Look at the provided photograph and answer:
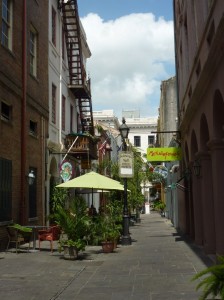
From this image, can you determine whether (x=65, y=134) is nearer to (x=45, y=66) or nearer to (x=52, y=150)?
(x=52, y=150)

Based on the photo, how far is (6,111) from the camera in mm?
15164

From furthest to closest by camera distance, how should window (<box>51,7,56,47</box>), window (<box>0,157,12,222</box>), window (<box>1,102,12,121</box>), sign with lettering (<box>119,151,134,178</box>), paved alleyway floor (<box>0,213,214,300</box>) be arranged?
window (<box>51,7,56,47</box>)
sign with lettering (<box>119,151,134,178</box>)
window (<box>1,102,12,121</box>)
window (<box>0,157,12,222</box>)
paved alleyway floor (<box>0,213,214,300</box>)

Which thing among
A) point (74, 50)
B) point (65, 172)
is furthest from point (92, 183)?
point (74, 50)

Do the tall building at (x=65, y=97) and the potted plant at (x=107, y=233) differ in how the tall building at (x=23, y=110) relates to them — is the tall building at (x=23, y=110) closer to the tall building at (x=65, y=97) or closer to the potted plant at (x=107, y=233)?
the tall building at (x=65, y=97)

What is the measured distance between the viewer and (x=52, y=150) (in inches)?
813

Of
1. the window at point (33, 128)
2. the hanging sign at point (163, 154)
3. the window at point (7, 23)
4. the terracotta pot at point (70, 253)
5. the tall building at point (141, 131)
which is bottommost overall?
the terracotta pot at point (70, 253)

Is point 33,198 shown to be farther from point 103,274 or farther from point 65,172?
point 103,274

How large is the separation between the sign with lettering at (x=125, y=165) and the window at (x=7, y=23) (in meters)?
5.73

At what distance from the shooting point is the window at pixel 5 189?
14047 mm

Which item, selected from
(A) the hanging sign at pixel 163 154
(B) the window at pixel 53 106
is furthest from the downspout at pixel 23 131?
(A) the hanging sign at pixel 163 154

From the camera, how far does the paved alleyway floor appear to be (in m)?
7.64

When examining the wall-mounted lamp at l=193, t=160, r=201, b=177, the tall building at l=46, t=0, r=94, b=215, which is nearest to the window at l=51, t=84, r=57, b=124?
the tall building at l=46, t=0, r=94, b=215

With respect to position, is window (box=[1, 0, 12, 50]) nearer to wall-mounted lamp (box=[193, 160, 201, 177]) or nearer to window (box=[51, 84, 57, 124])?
window (box=[51, 84, 57, 124])

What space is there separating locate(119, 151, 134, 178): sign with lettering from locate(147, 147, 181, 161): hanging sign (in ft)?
6.79
